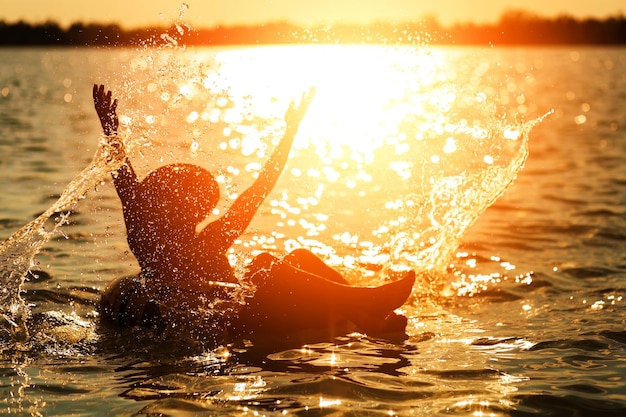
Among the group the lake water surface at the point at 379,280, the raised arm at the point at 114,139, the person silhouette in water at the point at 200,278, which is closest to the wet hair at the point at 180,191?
the person silhouette in water at the point at 200,278

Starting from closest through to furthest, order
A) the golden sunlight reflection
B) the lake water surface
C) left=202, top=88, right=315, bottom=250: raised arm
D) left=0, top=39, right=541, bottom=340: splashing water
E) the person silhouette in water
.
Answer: the lake water surface
the person silhouette in water
left=202, top=88, right=315, bottom=250: raised arm
left=0, top=39, right=541, bottom=340: splashing water
the golden sunlight reflection

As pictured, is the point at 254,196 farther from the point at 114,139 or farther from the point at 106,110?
the point at 106,110

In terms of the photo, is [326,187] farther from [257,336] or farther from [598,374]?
[598,374]

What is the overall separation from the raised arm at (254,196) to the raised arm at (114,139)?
0.75 metres

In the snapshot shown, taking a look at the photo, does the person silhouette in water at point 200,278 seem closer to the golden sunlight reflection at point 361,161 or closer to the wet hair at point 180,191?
the wet hair at point 180,191

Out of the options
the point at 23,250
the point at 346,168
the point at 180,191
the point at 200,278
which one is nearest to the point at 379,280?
the point at 200,278

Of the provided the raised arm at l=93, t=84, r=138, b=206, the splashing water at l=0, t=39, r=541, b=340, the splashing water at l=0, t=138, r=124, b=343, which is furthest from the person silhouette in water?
the splashing water at l=0, t=39, r=541, b=340

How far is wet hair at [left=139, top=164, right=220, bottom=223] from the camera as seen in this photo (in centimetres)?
816

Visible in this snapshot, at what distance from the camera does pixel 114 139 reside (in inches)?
320

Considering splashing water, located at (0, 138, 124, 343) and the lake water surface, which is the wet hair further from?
the lake water surface

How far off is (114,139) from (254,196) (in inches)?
52.9

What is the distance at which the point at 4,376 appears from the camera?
700cm

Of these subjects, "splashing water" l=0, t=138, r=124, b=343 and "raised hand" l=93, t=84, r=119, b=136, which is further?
"raised hand" l=93, t=84, r=119, b=136

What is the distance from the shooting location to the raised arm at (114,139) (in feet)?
26.5
